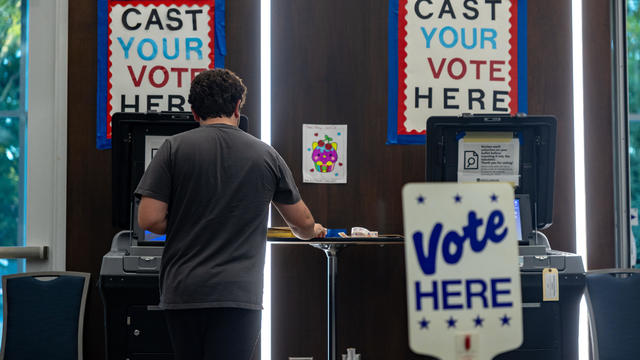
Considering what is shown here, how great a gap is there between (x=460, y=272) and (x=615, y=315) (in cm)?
206

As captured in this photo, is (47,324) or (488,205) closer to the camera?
(488,205)

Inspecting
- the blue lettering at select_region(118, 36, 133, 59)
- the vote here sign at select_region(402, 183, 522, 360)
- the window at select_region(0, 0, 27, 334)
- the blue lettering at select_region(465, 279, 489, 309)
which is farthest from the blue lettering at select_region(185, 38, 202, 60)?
the blue lettering at select_region(465, 279, 489, 309)

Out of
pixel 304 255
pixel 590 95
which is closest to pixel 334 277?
pixel 304 255

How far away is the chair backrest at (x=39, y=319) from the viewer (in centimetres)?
265

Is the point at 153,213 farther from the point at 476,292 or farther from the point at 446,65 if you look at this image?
the point at 446,65

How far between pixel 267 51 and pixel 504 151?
4.76 ft

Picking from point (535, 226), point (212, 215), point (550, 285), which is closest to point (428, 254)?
point (212, 215)

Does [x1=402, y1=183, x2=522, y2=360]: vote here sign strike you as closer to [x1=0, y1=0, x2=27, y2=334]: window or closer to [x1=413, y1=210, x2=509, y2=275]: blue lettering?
[x1=413, y1=210, x2=509, y2=275]: blue lettering

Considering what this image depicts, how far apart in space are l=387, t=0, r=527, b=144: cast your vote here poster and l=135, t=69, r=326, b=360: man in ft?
5.35

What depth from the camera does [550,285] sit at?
88.6 inches

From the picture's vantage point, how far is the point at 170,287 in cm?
160

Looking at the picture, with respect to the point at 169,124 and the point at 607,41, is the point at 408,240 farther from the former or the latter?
the point at 607,41

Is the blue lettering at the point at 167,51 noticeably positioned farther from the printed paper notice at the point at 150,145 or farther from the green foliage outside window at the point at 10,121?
the green foliage outside window at the point at 10,121

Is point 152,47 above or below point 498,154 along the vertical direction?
above
